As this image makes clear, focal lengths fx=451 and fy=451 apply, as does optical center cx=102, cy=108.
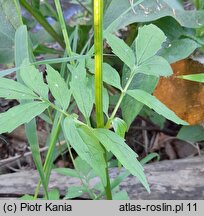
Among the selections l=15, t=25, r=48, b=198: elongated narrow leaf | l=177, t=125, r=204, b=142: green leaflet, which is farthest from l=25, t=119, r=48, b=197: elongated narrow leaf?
l=177, t=125, r=204, b=142: green leaflet

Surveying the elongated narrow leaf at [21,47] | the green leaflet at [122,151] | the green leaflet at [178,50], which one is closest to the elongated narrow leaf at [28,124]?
the elongated narrow leaf at [21,47]

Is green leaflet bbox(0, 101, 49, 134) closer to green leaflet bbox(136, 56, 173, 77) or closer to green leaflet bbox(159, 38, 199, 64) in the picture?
green leaflet bbox(136, 56, 173, 77)

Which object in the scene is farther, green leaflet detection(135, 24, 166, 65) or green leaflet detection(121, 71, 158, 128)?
green leaflet detection(121, 71, 158, 128)

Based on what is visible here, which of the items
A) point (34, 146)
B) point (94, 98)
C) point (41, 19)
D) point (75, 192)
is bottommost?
point (75, 192)

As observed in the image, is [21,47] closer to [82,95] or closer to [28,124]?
[28,124]

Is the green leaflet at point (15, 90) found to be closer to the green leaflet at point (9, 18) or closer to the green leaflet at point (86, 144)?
the green leaflet at point (86, 144)

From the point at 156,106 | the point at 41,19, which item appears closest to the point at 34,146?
the point at 156,106

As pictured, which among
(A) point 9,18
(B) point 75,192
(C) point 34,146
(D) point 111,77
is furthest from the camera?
(A) point 9,18
